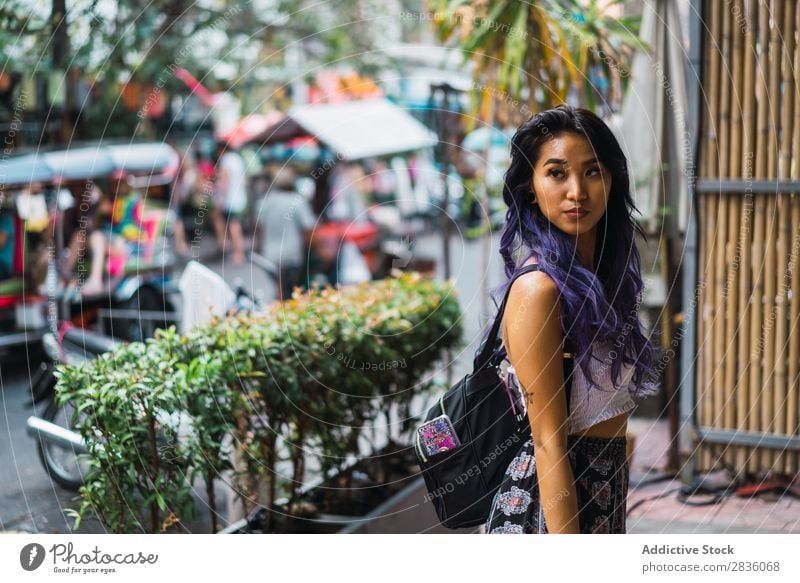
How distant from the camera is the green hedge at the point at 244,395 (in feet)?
9.71

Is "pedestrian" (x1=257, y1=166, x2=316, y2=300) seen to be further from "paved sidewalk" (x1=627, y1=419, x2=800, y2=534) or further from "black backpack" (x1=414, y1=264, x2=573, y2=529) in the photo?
"black backpack" (x1=414, y1=264, x2=573, y2=529)

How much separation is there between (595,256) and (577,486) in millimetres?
491

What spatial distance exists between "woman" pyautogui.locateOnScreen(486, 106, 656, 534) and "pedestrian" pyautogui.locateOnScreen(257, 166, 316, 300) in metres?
6.45

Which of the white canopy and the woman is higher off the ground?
the white canopy

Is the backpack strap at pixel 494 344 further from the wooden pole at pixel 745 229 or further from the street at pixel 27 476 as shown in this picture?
the wooden pole at pixel 745 229

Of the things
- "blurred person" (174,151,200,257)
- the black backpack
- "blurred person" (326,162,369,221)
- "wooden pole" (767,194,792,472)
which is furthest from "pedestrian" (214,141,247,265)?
the black backpack

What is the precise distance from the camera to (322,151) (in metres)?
13.6

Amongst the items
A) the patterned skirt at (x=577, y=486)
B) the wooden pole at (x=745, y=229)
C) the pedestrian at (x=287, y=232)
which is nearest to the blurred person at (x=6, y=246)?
the pedestrian at (x=287, y=232)

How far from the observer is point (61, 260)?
7.54 meters

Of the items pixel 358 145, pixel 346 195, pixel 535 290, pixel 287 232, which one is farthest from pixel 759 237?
pixel 346 195

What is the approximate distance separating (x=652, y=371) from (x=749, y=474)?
84.8 inches

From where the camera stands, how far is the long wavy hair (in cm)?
200

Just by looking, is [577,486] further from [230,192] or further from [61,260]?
[230,192]
